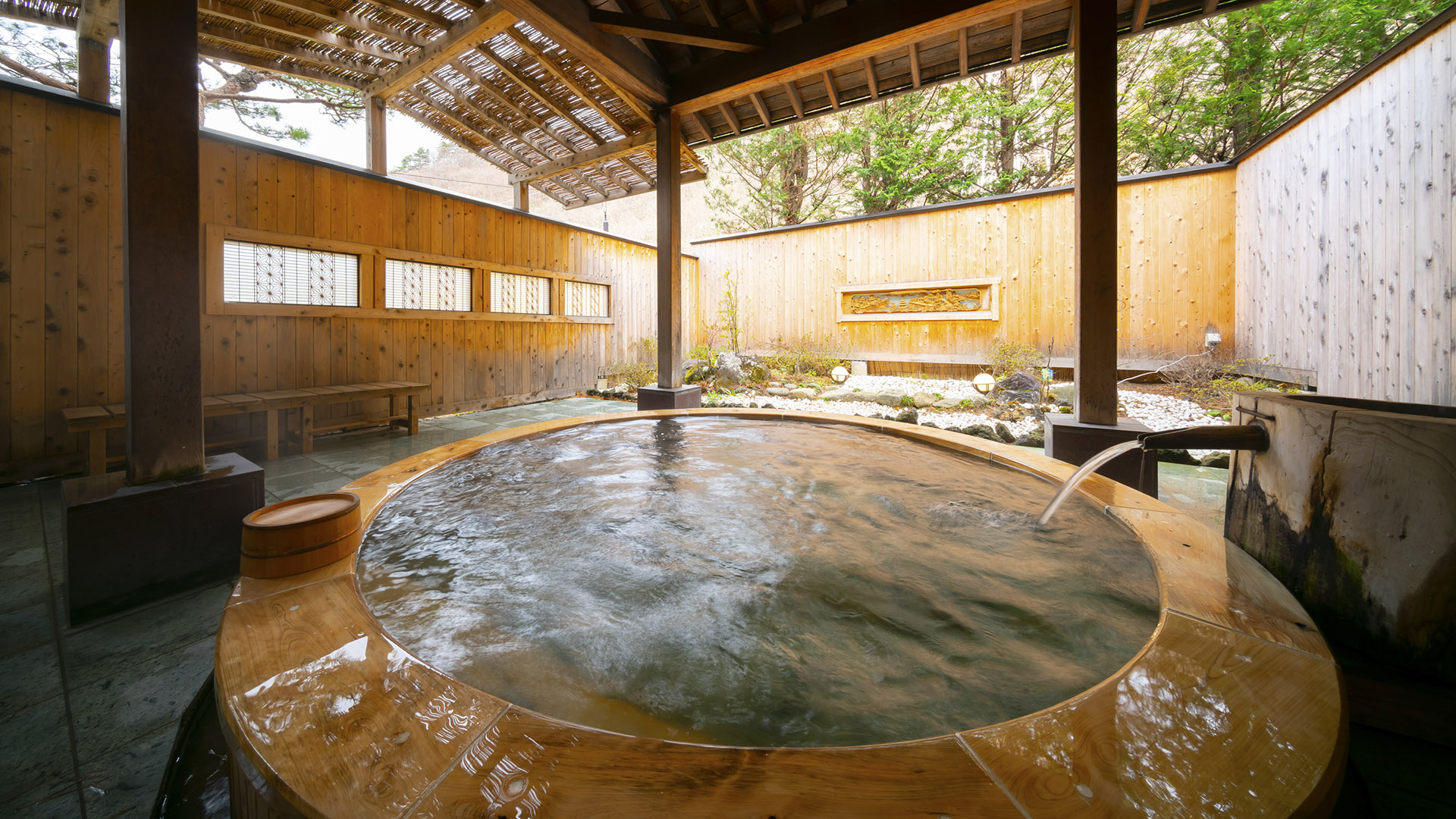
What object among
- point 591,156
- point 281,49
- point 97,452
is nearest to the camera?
point 97,452

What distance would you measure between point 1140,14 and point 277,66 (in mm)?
7347

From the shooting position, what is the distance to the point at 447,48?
4.60m

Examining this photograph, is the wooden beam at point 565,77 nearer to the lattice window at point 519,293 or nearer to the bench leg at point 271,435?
the lattice window at point 519,293

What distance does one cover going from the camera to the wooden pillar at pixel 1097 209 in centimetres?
271

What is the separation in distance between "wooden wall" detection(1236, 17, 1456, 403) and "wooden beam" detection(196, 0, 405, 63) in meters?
→ 8.28

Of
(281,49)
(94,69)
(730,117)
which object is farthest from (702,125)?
(94,69)

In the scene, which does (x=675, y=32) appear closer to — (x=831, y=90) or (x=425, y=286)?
(x=831, y=90)

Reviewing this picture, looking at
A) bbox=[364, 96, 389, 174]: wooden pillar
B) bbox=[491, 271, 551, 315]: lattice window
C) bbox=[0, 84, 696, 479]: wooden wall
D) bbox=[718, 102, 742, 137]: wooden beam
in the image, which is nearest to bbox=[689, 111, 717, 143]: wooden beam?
bbox=[718, 102, 742, 137]: wooden beam

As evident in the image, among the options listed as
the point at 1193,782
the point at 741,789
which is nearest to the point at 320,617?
the point at 741,789

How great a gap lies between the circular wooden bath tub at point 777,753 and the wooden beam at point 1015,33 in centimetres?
394

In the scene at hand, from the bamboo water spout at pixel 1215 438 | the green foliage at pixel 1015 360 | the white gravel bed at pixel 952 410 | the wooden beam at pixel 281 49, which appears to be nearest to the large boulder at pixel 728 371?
the white gravel bed at pixel 952 410

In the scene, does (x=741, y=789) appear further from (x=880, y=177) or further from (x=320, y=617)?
(x=880, y=177)

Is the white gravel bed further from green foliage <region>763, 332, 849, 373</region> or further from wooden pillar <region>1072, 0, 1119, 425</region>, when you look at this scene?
wooden pillar <region>1072, 0, 1119, 425</region>

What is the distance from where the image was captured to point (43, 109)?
328 centimetres
